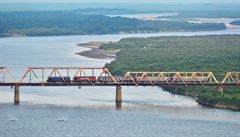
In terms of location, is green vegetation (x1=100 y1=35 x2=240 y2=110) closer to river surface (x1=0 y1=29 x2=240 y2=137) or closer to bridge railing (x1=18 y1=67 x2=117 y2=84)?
river surface (x1=0 y1=29 x2=240 y2=137)

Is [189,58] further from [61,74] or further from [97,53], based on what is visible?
[97,53]

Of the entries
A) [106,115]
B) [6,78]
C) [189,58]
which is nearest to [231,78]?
[106,115]

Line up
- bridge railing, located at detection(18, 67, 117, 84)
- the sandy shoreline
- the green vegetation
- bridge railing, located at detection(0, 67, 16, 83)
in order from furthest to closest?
the sandy shoreline < bridge railing, located at detection(0, 67, 16, 83) < bridge railing, located at detection(18, 67, 117, 84) < the green vegetation

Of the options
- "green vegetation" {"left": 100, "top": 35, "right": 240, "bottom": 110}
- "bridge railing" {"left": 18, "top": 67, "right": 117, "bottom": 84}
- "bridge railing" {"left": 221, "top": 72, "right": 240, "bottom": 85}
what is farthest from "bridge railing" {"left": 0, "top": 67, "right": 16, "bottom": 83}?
"bridge railing" {"left": 221, "top": 72, "right": 240, "bottom": 85}

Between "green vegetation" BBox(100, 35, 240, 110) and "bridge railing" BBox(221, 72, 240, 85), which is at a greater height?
"green vegetation" BBox(100, 35, 240, 110)

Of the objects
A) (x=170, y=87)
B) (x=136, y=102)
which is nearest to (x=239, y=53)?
(x=170, y=87)
